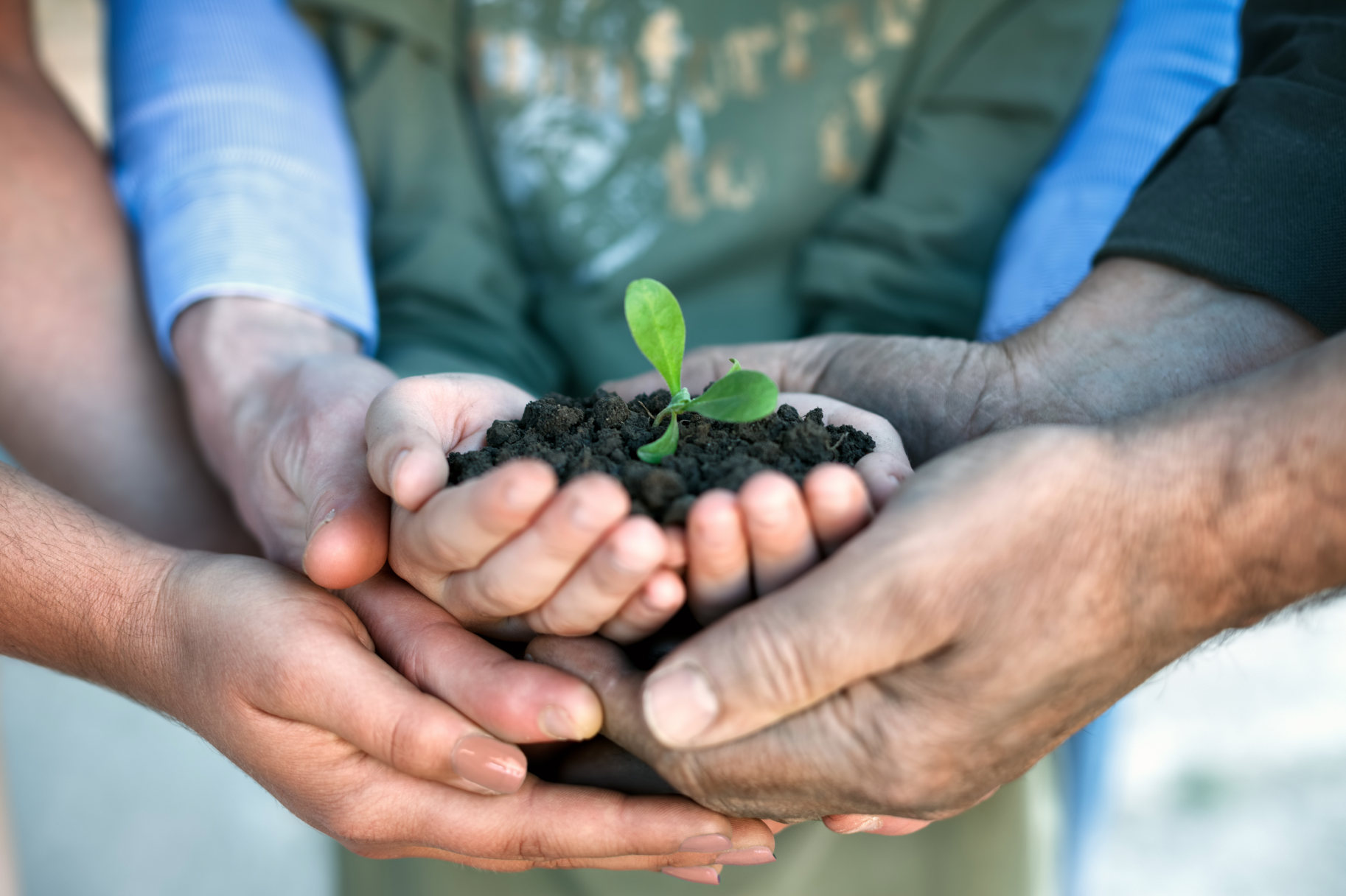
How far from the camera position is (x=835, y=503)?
0.85 meters

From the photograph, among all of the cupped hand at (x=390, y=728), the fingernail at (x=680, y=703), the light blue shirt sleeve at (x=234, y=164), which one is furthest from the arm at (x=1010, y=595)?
the light blue shirt sleeve at (x=234, y=164)

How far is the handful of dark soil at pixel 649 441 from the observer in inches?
35.9

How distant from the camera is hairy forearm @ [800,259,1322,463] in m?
1.15

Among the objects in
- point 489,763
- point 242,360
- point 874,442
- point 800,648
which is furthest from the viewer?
point 242,360

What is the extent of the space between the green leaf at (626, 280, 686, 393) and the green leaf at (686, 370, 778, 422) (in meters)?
0.09

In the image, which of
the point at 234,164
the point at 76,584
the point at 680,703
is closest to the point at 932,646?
the point at 680,703

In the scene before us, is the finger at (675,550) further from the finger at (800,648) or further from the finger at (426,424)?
the finger at (426,424)

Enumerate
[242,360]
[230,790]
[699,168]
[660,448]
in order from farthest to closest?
1. [230,790]
2. [699,168]
3. [242,360]
4. [660,448]

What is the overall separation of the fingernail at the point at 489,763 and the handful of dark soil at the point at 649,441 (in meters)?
0.27

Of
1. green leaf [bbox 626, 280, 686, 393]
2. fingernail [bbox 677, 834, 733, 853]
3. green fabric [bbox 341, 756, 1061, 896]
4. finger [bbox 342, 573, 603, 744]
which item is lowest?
green fabric [bbox 341, 756, 1061, 896]

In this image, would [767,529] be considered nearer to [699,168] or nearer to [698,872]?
[698,872]

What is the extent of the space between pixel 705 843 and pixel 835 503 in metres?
0.39

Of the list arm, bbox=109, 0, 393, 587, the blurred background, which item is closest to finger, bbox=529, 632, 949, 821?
arm, bbox=109, 0, 393, 587

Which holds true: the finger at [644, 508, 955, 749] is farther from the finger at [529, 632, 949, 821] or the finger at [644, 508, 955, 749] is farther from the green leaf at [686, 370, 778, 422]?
the green leaf at [686, 370, 778, 422]
